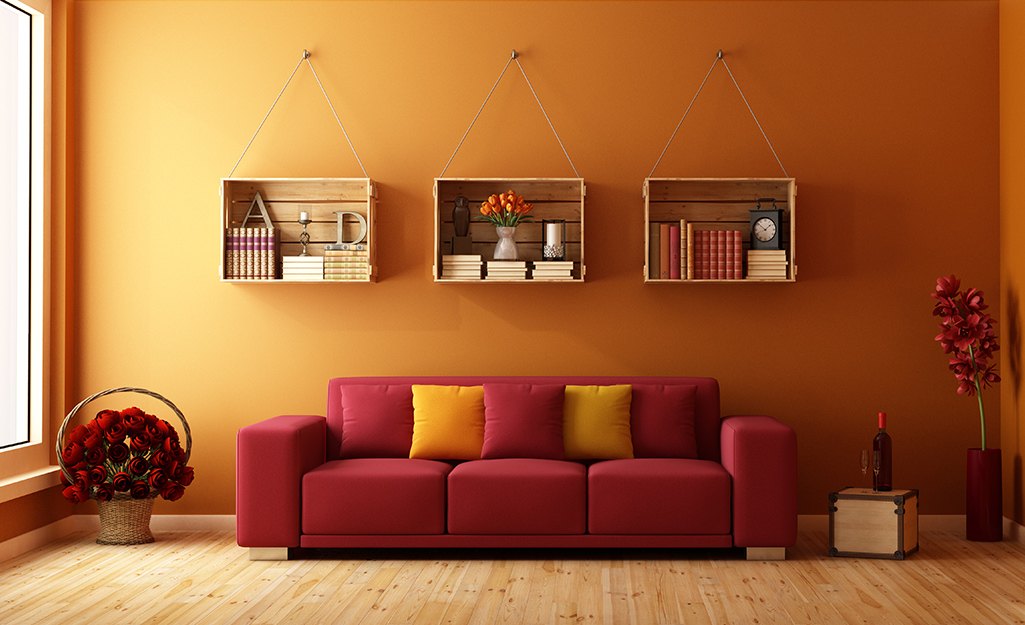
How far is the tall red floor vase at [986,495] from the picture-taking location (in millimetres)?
4504

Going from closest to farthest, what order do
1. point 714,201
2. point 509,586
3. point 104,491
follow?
1. point 509,586
2. point 104,491
3. point 714,201

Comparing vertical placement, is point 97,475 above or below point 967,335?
below

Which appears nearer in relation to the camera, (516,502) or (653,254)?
(516,502)

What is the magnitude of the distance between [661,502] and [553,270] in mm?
1369

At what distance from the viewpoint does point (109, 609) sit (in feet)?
11.2

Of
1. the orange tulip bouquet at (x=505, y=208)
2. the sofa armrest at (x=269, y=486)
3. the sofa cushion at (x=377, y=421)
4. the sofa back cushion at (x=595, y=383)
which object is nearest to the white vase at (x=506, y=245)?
the orange tulip bouquet at (x=505, y=208)

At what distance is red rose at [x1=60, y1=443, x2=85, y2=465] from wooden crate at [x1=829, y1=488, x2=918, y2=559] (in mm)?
3719

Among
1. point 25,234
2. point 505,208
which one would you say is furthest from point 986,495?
point 25,234

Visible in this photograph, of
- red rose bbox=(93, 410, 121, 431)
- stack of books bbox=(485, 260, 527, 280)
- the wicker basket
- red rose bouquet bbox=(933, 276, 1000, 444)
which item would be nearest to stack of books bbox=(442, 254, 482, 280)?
stack of books bbox=(485, 260, 527, 280)

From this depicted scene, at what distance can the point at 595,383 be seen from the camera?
4.73 metres

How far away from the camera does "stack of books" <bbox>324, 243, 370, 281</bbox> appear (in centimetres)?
477

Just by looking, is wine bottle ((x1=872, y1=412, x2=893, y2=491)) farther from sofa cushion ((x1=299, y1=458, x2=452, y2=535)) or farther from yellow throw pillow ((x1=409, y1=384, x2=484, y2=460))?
sofa cushion ((x1=299, y1=458, x2=452, y2=535))

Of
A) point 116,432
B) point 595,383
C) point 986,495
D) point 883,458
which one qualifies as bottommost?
point 986,495

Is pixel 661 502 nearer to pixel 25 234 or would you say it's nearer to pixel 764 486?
pixel 764 486
